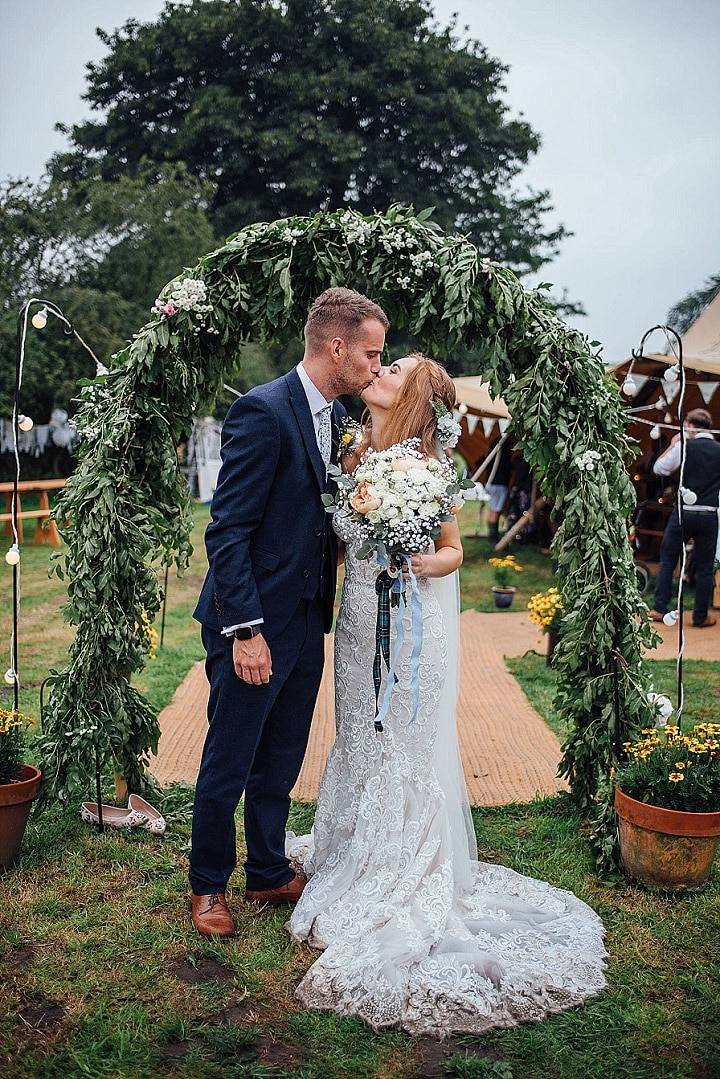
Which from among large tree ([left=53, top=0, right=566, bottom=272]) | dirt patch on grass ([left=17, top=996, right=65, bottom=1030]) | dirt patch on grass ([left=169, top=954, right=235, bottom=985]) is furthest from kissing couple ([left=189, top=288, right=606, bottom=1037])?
large tree ([left=53, top=0, right=566, bottom=272])

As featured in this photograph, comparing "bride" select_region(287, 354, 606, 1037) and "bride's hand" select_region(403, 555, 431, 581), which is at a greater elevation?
"bride's hand" select_region(403, 555, 431, 581)

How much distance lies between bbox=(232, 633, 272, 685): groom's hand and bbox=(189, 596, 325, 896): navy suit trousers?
0.07 m

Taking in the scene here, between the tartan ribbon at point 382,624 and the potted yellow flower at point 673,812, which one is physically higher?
the tartan ribbon at point 382,624

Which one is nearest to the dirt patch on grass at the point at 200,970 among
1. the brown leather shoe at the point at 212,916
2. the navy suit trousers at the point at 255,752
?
the brown leather shoe at the point at 212,916

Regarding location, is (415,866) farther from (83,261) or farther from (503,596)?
(83,261)

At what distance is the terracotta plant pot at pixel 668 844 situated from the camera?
3.67 meters

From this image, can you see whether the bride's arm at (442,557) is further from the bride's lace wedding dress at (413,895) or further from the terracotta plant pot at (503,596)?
the terracotta plant pot at (503,596)

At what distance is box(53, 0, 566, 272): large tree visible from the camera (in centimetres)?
2047

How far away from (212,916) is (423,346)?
109 inches

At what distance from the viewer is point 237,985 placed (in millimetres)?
3092

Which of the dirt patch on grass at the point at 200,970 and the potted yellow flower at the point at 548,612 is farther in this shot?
the potted yellow flower at the point at 548,612

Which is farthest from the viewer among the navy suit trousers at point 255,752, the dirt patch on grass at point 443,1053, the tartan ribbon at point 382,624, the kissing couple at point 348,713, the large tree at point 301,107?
the large tree at point 301,107

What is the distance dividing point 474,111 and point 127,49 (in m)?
8.68

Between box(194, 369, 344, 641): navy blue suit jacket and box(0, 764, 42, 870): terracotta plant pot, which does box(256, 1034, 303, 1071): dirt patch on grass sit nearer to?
box(194, 369, 344, 641): navy blue suit jacket
